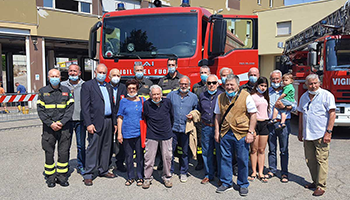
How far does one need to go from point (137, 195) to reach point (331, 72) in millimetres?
6031

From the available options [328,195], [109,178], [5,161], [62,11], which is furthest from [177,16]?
[62,11]

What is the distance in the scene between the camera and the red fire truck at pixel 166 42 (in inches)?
225

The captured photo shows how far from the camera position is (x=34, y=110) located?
1249 centimetres

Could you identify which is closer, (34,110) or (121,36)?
(121,36)

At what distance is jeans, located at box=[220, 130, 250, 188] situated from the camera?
4035 millimetres

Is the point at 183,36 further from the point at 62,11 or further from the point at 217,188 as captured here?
the point at 62,11

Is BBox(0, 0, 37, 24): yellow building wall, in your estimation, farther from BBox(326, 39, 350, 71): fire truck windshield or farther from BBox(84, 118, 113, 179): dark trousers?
BBox(326, 39, 350, 71): fire truck windshield

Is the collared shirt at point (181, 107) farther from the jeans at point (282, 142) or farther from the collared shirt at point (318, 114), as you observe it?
the collared shirt at point (318, 114)

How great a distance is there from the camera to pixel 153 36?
233 inches

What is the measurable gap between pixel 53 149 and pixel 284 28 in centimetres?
2385

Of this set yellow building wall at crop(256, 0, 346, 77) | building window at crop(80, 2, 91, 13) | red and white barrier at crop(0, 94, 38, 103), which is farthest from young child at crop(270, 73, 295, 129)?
yellow building wall at crop(256, 0, 346, 77)

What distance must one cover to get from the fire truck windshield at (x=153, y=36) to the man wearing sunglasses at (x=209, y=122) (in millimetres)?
1453

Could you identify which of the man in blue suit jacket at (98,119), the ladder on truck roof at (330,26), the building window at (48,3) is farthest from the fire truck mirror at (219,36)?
the building window at (48,3)

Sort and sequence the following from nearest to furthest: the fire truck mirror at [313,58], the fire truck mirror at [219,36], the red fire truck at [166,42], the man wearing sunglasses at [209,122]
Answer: the man wearing sunglasses at [209,122], the fire truck mirror at [219,36], the red fire truck at [166,42], the fire truck mirror at [313,58]
